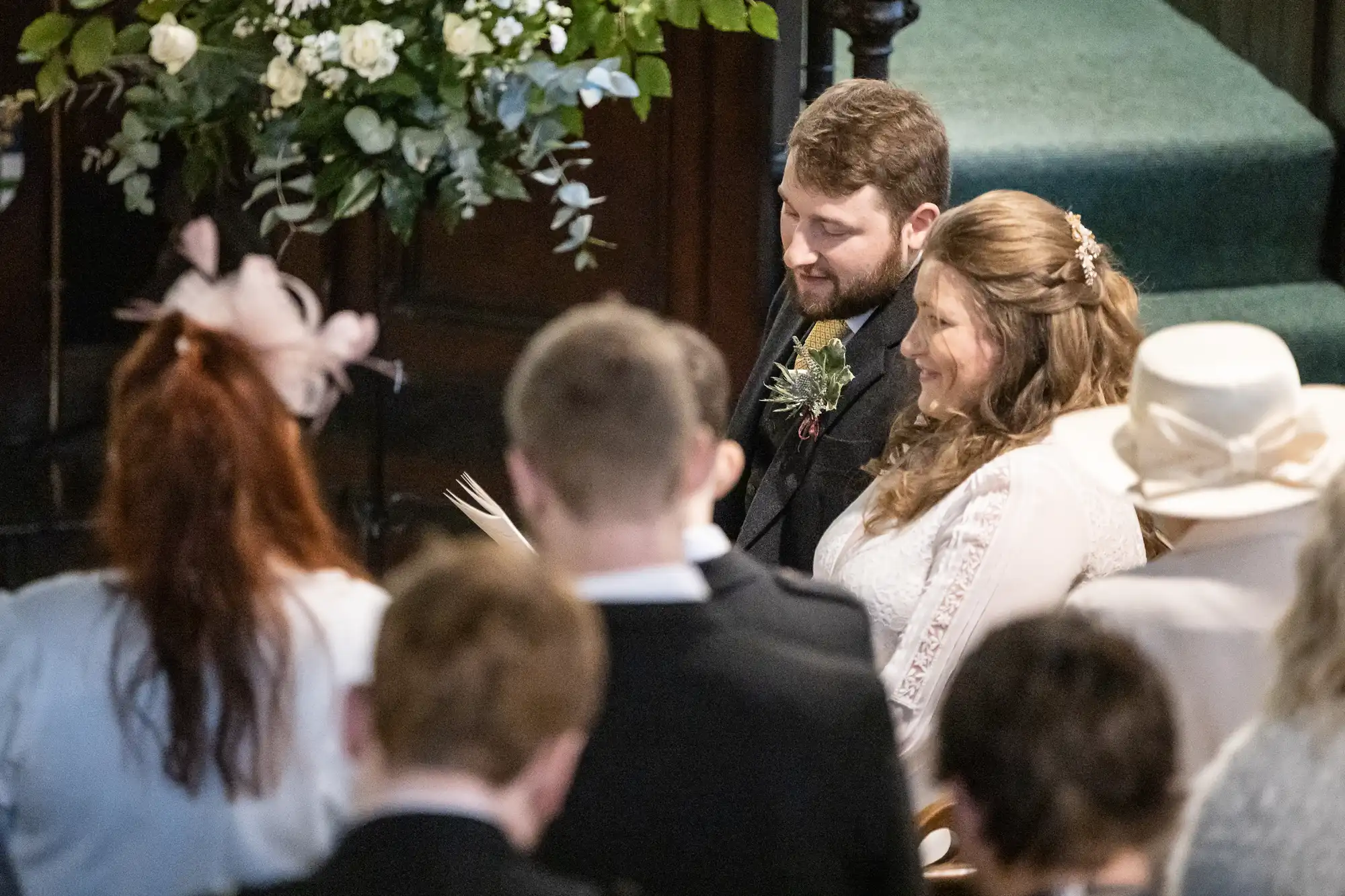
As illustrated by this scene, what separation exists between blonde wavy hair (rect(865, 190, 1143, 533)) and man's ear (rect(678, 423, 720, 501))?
845 mm

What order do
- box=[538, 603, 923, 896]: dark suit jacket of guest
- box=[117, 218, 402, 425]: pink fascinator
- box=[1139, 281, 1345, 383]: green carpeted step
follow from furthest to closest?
box=[1139, 281, 1345, 383]: green carpeted step → box=[117, 218, 402, 425]: pink fascinator → box=[538, 603, 923, 896]: dark suit jacket of guest

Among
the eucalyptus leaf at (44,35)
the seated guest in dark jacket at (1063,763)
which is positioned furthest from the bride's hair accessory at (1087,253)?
the eucalyptus leaf at (44,35)

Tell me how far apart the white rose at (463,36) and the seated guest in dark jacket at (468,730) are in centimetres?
167

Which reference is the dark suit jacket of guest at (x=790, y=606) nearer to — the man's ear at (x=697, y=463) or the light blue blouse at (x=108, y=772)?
the man's ear at (x=697, y=463)

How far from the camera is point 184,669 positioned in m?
1.71

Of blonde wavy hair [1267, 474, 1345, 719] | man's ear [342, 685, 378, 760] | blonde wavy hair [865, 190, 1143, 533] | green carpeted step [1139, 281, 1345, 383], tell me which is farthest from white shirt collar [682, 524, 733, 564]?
green carpeted step [1139, 281, 1345, 383]

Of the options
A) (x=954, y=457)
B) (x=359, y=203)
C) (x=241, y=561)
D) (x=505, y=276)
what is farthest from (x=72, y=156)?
(x=241, y=561)

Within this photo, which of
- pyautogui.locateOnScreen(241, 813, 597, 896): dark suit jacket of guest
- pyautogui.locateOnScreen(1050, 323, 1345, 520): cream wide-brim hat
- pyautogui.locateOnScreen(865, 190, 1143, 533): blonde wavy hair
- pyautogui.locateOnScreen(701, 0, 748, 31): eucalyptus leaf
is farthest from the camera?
pyautogui.locateOnScreen(701, 0, 748, 31): eucalyptus leaf

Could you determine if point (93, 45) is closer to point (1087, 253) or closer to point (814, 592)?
point (1087, 253)

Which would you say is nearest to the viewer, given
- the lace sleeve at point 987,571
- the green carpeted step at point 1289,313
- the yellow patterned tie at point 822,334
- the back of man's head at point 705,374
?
the back of man's head at point 705,374

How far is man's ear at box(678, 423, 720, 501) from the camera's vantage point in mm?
1675

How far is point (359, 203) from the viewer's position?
3.09 metres

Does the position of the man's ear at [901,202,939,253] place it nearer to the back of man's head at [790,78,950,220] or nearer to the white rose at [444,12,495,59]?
the back of man's head at [790,78,950,220]

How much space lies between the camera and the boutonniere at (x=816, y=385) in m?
2.92
